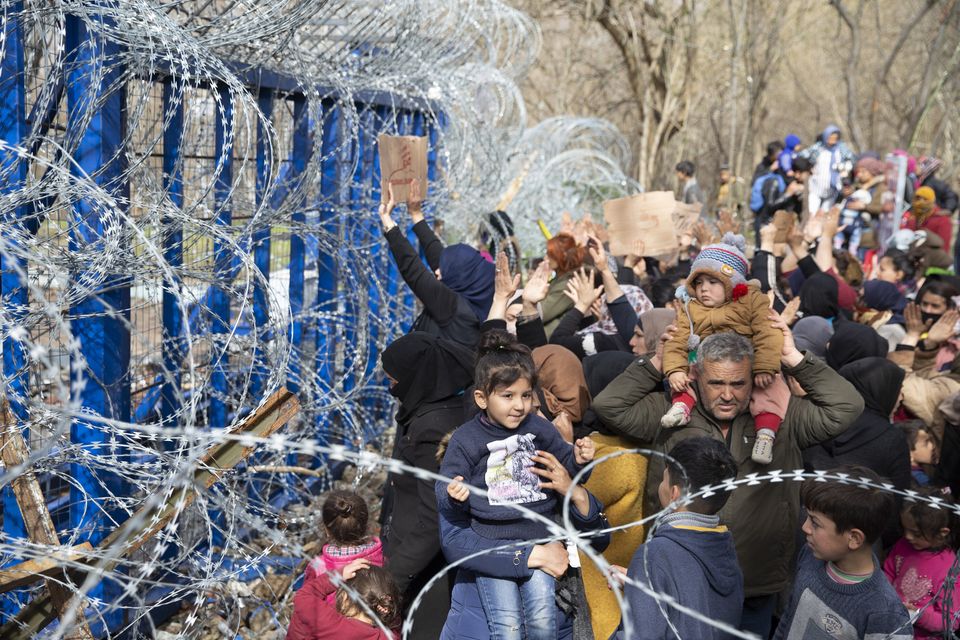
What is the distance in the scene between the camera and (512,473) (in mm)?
2906

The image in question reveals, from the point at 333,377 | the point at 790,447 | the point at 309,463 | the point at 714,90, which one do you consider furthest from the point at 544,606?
the point at 714,90

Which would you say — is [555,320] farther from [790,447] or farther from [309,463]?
[790,447]

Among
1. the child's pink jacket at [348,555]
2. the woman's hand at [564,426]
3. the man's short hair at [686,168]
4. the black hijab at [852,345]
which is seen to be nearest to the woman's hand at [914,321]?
the black hijab at [852,345]

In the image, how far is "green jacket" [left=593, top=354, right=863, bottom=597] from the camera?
3.23 metres

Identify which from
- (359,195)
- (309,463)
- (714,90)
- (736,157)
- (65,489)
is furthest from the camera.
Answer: (714,90)

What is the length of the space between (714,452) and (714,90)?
2063 cm

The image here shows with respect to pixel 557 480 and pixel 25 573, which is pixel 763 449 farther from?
pixel 25 573

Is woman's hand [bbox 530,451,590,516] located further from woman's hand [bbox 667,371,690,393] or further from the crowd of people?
woman's hand [bbox 667,371,690,393]

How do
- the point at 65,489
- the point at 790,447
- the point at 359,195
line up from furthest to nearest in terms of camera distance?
the point at 359,195, the point at 65,489, the point at 790,447

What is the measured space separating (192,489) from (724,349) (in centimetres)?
175

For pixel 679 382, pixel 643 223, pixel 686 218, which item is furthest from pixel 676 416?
pixel 686 218

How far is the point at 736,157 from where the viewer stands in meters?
20.7

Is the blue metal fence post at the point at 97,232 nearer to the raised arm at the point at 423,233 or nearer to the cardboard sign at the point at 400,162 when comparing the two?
the cardboard sign at the point at 400,162

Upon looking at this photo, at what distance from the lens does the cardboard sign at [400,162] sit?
528cm
